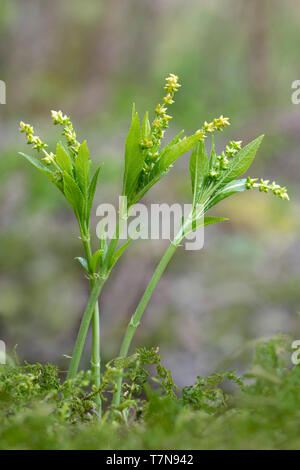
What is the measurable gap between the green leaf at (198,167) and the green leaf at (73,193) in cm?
12

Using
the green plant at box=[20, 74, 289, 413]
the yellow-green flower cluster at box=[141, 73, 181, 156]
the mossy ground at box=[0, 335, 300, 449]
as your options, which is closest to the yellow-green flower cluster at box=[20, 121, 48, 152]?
the green plant at box=[20, 74, 289, 413]

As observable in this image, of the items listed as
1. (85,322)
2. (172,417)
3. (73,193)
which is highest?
(73,193)

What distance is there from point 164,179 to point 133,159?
8.68ft

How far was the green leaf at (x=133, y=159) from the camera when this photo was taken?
0.51 meters

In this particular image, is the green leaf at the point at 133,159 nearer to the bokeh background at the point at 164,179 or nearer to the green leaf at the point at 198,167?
the green leaf at the point at 198,167

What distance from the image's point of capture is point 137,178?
1.72ft

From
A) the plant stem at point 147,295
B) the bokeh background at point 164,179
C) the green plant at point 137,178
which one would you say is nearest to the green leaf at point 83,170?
the green plant at point 137,178

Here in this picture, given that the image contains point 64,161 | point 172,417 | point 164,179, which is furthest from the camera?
point 164,179

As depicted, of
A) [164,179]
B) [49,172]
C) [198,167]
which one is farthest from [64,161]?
[164,179]

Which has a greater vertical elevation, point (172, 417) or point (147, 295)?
point (147, 295)

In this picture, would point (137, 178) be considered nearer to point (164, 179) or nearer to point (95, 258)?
point (95, 258)

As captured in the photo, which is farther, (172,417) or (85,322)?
(85,322)

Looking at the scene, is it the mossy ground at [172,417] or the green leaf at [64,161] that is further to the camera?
the green leaf at [64,161]

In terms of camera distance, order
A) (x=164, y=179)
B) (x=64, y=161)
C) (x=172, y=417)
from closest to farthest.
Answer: (x=172, y=417) < (x=64, y=161) < (x=164, y=179)
